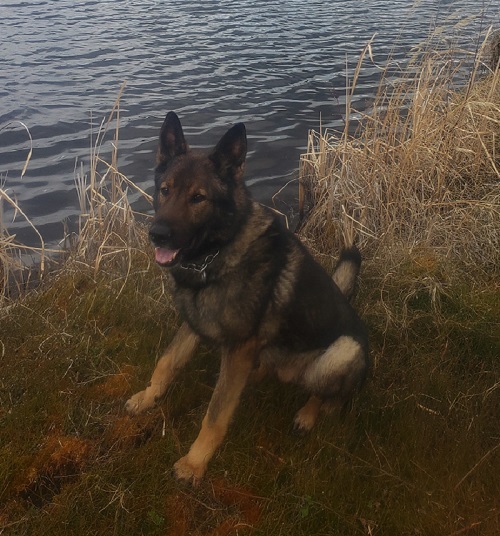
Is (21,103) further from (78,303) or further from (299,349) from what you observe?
(299,349)

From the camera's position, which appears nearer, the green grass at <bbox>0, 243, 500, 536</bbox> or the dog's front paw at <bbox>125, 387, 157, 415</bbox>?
the green grass at <bbox>0, 243, 500, 536</bbox>

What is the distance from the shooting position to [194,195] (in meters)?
2.69

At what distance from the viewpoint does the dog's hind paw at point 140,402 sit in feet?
9.62

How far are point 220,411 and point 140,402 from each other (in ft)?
1.77

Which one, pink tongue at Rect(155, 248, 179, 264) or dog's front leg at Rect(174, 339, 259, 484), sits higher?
pink tongue at Rect(155, 248, 179, 264)

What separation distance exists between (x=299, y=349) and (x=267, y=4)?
15.9 metres

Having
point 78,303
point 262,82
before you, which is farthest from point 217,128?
point 78,303

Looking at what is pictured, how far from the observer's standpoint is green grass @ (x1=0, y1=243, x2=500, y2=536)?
2.34 m

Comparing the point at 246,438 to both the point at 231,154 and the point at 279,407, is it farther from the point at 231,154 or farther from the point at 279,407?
the point at 231,154

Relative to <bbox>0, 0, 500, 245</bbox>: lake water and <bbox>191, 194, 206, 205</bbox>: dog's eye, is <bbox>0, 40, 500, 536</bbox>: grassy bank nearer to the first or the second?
<bbox>191, 194, 206, 205</bbox>: dog's eye

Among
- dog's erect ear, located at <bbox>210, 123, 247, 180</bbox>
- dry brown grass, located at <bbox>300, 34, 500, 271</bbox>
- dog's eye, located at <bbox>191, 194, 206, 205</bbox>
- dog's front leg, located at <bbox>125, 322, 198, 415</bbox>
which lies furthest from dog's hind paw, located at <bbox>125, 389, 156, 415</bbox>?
dry brown grass, located at <bbox>300, 34, 500, 271</bbox>

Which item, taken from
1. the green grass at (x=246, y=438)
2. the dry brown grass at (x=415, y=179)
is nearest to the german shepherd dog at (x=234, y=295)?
the green grass at (x=246, y=438)

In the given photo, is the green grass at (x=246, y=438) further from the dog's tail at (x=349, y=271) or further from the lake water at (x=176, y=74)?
the lake water at (x=176, y=74)

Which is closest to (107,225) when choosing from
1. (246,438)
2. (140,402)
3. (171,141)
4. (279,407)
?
(171,141)
